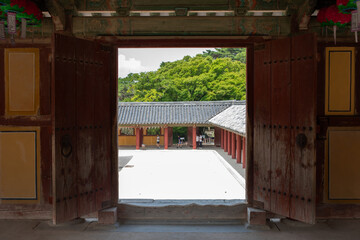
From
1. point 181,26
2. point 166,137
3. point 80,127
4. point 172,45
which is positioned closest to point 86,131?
point 80,127

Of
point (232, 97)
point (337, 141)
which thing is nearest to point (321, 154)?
point (337, 141)

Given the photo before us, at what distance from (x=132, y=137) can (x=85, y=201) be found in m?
18.9

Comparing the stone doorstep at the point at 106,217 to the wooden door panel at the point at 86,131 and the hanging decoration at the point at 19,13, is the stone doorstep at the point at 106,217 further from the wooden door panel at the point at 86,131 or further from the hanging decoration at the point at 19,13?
the hanging decoration at the point at 19,13

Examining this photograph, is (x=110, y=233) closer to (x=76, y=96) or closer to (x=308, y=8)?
(x=76, y=96)

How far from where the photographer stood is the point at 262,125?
3.57 m

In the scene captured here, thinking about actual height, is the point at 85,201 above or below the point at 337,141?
below

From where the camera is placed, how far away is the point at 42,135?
3.63m

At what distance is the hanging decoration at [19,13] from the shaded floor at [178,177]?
621 cm

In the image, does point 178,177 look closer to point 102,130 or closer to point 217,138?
point 102,130

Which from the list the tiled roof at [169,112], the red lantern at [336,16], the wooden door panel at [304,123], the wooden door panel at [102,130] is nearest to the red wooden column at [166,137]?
the tiled roof at [169,112]

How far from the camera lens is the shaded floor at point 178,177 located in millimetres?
8961

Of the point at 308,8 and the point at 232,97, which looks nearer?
the point at 308,8

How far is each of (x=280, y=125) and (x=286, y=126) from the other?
82 mm

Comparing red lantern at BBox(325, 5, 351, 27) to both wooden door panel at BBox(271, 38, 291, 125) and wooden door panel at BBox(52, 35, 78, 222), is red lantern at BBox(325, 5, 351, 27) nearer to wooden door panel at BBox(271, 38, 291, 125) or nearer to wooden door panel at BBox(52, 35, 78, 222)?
wooden door panel at BBox(271, 38, 291, 125)
